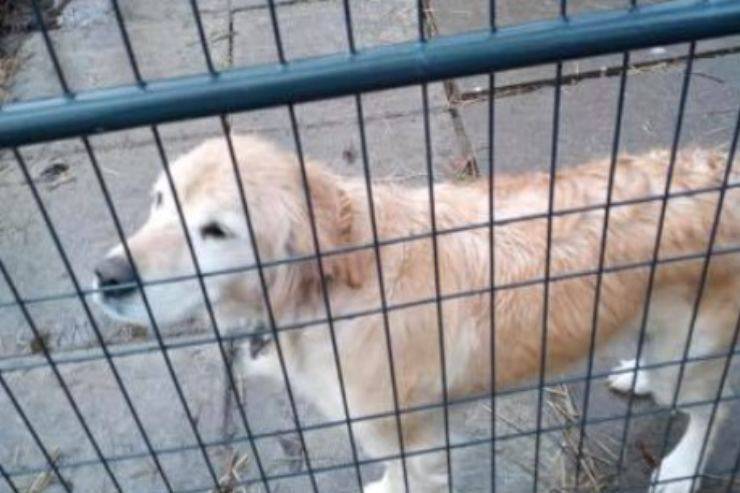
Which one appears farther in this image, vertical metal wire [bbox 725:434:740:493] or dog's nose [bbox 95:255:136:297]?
vertical metal wire [bbox 725:434:740:493]

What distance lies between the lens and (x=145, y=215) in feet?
12.0

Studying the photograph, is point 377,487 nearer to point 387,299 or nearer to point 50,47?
point 387,299

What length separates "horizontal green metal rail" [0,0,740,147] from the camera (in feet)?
4.39

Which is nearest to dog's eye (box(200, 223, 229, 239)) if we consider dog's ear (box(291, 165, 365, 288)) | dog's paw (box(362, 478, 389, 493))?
dog's ear (box(291, 165, 365, 288))

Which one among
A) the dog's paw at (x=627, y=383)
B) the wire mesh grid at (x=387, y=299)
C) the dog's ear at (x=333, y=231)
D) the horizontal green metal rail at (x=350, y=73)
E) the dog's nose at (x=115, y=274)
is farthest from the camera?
the dog's paw at (x=627, y=383)

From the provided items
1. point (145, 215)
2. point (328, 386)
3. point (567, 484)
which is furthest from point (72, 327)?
point (567, 484)

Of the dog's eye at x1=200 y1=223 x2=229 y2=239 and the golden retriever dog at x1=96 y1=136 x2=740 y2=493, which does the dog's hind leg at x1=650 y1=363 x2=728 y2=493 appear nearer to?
the golden retriever dog at x1=96 y1=136 x2=740 y2=493

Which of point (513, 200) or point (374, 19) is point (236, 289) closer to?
point (513, 200)

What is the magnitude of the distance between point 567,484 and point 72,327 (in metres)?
1.84

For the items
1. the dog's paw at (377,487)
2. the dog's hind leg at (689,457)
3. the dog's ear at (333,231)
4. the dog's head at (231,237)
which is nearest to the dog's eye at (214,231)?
the dog's head at (231,237)

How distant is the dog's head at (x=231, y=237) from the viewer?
195cm

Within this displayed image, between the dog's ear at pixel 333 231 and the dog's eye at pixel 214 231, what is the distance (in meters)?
0.16

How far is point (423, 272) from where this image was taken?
2131 millimetres

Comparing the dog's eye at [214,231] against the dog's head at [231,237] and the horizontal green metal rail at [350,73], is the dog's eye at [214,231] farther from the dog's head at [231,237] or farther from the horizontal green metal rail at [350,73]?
the horizontal green metal rail at [350,73]
